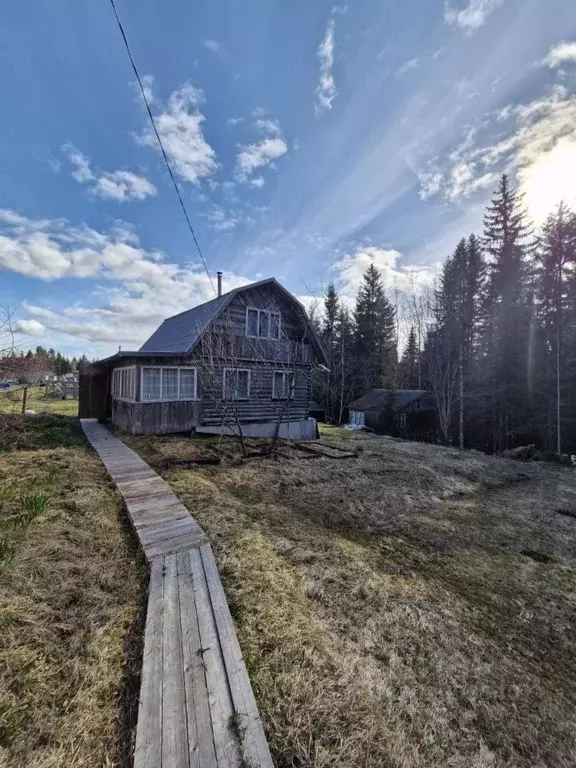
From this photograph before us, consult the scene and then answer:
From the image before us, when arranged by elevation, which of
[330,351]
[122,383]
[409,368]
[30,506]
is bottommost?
[30,506]

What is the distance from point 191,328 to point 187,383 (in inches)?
101

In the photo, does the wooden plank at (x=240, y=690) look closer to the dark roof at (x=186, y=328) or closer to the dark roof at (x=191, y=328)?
the dark roof at (x=191, y=328)

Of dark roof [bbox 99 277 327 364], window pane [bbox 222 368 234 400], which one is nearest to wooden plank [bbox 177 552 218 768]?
window pane [bbox 222 368 234 400]

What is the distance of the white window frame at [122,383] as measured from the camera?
11.4 metres

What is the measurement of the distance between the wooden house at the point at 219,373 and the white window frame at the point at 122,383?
4 centimetres

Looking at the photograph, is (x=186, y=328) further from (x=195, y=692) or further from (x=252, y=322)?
(x=195, y=692)

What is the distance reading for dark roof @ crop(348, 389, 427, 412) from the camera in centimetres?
2491

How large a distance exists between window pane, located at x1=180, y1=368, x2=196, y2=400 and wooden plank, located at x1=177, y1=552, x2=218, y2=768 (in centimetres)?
979

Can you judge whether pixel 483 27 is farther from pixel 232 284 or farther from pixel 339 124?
pixel 232 284

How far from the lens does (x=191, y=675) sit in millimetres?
2010

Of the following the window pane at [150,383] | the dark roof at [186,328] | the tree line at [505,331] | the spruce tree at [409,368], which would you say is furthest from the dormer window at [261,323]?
the spruce tree at [409,368]

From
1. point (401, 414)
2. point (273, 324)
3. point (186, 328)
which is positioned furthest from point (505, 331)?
point (186, 328)

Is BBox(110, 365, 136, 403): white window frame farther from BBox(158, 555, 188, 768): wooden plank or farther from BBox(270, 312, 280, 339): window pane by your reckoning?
BBox(158, 555, 188, 768): wooden plank

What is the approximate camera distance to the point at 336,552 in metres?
4.03
